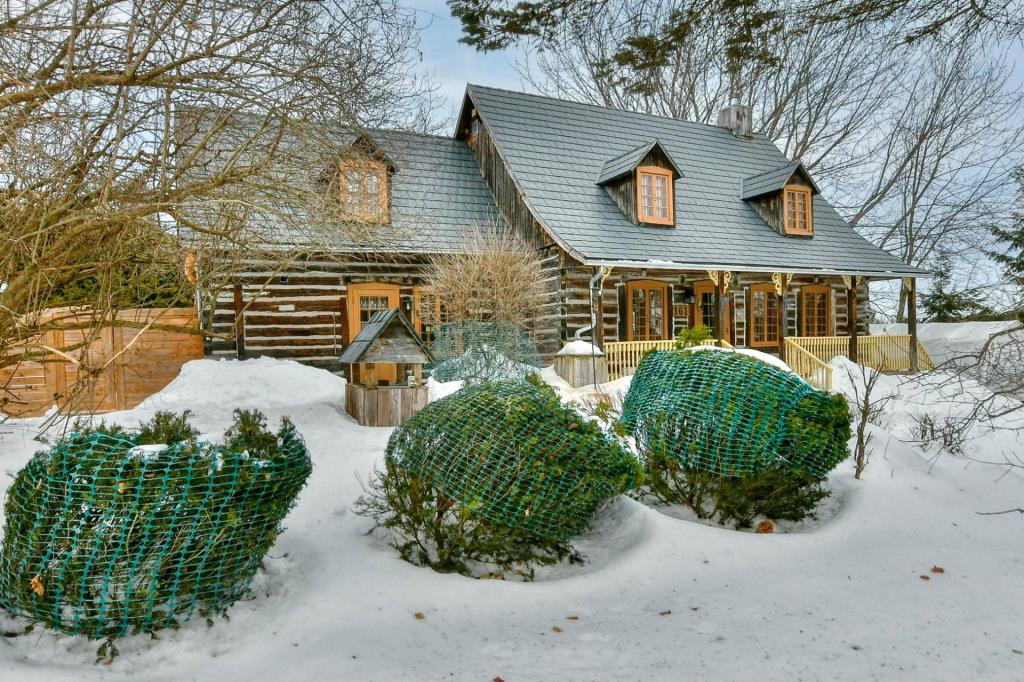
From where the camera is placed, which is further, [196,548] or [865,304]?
[865,304]

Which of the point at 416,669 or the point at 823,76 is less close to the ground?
the point at 823,76

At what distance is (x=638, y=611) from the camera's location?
14.4 feet

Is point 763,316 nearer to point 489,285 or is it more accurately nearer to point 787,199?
point 787,199

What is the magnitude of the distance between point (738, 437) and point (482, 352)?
6.61 m

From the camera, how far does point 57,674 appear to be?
329 centimetres

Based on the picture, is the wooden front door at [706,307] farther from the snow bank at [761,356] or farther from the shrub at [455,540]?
the shrub at [455,540]

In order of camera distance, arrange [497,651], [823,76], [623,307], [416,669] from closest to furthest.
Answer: [416,669]
[497,651]
[623,307]
[823,76]

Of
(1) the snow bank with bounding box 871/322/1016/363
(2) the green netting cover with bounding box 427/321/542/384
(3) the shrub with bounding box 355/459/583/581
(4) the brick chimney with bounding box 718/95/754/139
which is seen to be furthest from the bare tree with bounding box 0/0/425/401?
(1) the snow bank with bounding box 871/322/1016/363

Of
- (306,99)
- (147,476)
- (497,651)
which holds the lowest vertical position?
(497,651)

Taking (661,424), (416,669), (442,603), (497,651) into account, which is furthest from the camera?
(661,424)

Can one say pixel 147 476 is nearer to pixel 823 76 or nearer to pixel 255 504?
pixel 255 504

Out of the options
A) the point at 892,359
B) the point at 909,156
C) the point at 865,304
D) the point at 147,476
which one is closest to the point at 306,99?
the point at 147,476

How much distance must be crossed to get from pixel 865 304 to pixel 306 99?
734 inches

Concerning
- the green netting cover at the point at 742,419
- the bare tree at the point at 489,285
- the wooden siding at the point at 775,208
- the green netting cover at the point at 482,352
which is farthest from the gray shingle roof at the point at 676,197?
the green netting cover at the point at 742,419
